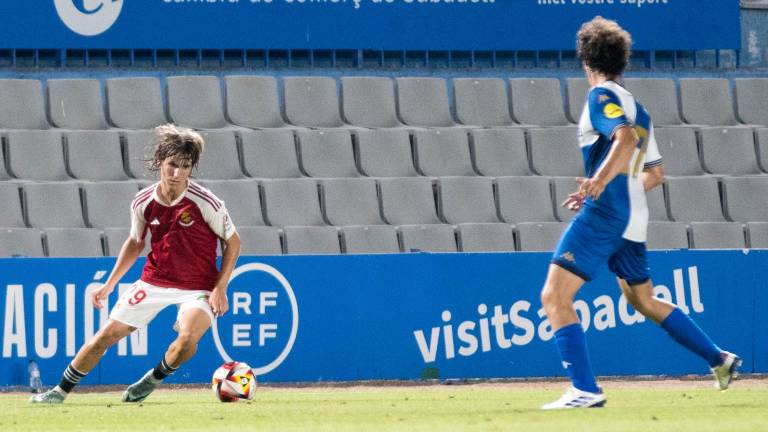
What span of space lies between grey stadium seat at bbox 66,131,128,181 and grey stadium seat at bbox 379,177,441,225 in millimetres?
2688

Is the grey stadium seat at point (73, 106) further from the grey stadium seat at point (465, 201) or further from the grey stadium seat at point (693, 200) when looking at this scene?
the grey stadium seat at point (693, 200)

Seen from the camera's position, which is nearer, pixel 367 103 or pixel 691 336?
pixel 691 336

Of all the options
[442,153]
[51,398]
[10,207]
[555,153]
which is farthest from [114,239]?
[555,153]

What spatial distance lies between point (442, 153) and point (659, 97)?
2.89m

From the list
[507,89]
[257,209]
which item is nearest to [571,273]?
[257,209]

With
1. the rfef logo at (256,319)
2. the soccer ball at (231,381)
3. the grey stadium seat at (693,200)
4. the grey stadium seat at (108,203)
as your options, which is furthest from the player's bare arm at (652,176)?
the grey stadium seat at (693,200)

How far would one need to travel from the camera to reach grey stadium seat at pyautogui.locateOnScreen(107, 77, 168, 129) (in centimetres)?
1392

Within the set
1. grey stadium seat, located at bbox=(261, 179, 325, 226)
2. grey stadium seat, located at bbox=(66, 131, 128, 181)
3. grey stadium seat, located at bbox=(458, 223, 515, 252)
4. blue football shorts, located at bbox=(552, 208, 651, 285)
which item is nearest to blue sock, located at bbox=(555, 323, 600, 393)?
blue football shorts, located at bbox=(552, 208, 651, 285)

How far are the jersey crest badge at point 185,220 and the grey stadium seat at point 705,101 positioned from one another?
9125 mm

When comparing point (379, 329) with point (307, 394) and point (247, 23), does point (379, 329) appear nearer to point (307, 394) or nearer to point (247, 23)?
point (307, 394)

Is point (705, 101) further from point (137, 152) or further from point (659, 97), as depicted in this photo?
point (137, 152)

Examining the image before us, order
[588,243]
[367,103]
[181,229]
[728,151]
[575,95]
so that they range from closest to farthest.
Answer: [588,243], [181,229], [367,103], [728,151], [575,95]

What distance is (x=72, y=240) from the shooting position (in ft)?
39.9

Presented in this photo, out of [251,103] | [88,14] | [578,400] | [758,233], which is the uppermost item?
[88,14]
